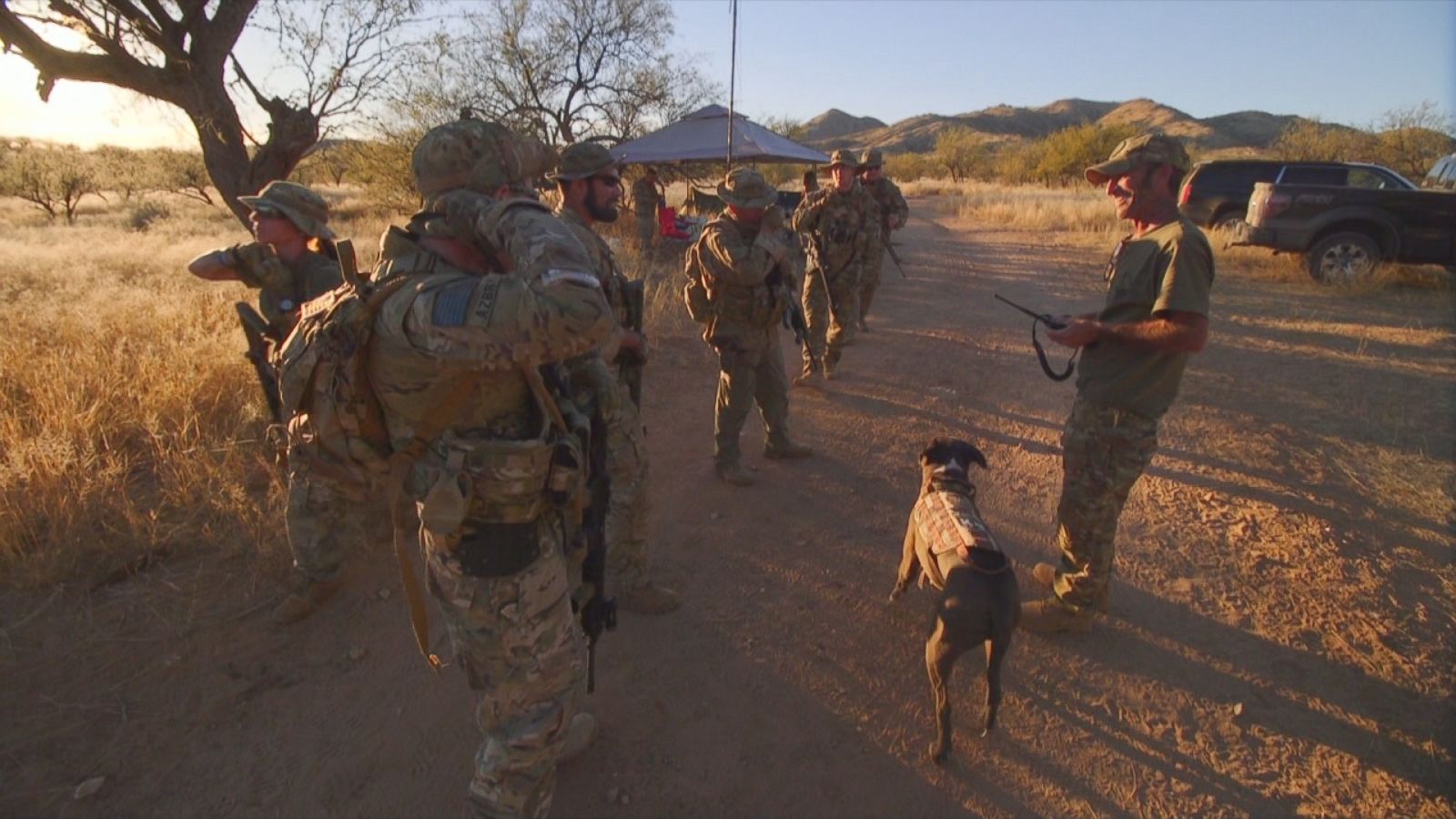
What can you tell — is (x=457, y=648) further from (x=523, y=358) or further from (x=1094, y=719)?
(x=1094, y=719)

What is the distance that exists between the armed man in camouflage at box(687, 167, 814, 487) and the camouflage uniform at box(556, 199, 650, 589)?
3.84ft

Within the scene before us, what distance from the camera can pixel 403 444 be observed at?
5.73 feet

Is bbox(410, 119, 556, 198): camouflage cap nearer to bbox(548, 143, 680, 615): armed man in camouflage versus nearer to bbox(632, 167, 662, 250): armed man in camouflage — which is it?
bbox(548, 143, 680, 615): armed man in camouflage

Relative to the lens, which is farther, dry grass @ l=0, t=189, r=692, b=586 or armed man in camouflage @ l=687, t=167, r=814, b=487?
armed man in camouflage @ l=687, t=167, r=814, b=487

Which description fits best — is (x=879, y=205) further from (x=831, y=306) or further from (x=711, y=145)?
(x=711, y=145)

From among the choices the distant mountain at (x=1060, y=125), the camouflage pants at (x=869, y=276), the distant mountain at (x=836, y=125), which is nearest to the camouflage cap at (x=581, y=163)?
the camouflage pants at (x=869, y=276)

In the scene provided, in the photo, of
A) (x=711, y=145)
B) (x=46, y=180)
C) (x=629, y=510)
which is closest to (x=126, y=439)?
(x=629, y=510)

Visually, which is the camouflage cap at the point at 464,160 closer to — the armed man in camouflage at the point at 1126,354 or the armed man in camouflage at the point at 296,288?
the armed man in camouflage at the point at 296,288

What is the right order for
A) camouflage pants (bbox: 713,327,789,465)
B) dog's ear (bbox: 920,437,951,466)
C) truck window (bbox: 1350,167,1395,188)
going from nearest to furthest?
dog's ear (bbox: 920,437,951,466), camouflage pants (bbox: 713,327,789,465), truck window (bbox: 1350,167,1395,188)

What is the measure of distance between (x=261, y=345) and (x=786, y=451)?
3.08 metres

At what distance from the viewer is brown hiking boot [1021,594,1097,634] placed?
118 inches

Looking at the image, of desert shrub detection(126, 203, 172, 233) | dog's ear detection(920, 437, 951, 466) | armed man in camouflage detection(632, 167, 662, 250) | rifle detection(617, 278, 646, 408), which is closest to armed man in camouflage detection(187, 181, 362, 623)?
rifle detection(617, 278, 646, 408)

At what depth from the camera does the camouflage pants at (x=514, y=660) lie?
5.86 ft

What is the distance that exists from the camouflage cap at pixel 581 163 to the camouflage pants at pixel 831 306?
3496 mm
